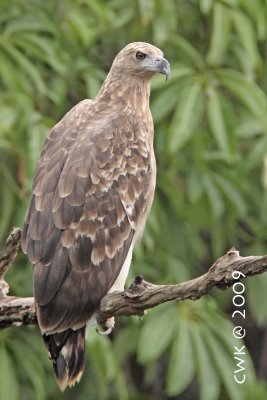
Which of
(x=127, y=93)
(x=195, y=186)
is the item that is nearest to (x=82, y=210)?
(x=127, y=93)

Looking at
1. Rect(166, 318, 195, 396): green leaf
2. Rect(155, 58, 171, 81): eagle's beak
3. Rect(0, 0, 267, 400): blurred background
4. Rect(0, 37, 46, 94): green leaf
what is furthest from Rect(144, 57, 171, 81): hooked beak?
Rect(166, 318, 195, 396): green leaf

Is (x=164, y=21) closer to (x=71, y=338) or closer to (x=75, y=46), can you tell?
(x=75, y=46)

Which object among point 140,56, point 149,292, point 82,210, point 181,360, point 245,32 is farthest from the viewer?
point 245,32

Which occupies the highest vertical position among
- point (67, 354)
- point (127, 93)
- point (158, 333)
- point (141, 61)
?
point (141, 61)

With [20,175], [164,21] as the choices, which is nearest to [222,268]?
[20,175]

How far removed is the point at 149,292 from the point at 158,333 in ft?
5.27

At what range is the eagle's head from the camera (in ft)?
23.2

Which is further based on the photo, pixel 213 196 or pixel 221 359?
pixel 213 196

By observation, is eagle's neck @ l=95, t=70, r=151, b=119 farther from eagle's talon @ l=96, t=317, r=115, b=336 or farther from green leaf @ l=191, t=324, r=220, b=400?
green leaf @ l=191, t=324, r=220, b=400

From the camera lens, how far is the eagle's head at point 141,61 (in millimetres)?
7082

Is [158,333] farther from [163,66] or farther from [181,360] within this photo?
[163,66]

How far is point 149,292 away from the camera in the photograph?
588cm

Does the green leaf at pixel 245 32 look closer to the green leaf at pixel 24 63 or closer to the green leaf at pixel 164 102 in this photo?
the green leaf at pixel 164 102

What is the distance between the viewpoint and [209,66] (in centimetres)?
777
